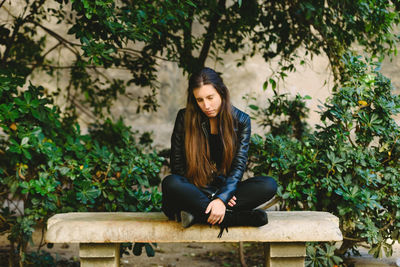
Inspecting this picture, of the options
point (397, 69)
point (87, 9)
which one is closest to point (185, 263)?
point (87, 9)

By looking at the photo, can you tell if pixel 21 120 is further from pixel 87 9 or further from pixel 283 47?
pixel 283 47

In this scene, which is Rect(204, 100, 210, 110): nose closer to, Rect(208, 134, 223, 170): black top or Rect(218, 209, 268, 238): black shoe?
Rect(208, 134, 223, 170): black top

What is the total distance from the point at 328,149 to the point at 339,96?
408mm

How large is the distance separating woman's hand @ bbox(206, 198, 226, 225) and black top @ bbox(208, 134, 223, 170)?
0.40 metres

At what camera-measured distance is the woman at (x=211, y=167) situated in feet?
7.89

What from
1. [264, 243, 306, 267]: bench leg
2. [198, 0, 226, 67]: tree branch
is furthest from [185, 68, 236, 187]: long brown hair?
[198, 0, 226, 67]: tree branch

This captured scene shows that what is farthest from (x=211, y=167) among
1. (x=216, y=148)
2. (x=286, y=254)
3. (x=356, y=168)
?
(x=356, y=168)

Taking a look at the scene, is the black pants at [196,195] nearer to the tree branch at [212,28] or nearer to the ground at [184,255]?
the ground at [184,255]

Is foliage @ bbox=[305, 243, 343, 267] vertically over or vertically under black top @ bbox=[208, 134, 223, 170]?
under

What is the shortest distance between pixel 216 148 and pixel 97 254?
961 millimetres

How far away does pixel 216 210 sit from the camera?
2.36 m

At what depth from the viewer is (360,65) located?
338cm

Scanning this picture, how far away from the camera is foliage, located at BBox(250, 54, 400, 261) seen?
314 cm

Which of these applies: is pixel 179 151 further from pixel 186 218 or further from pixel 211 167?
pixel 186 218
